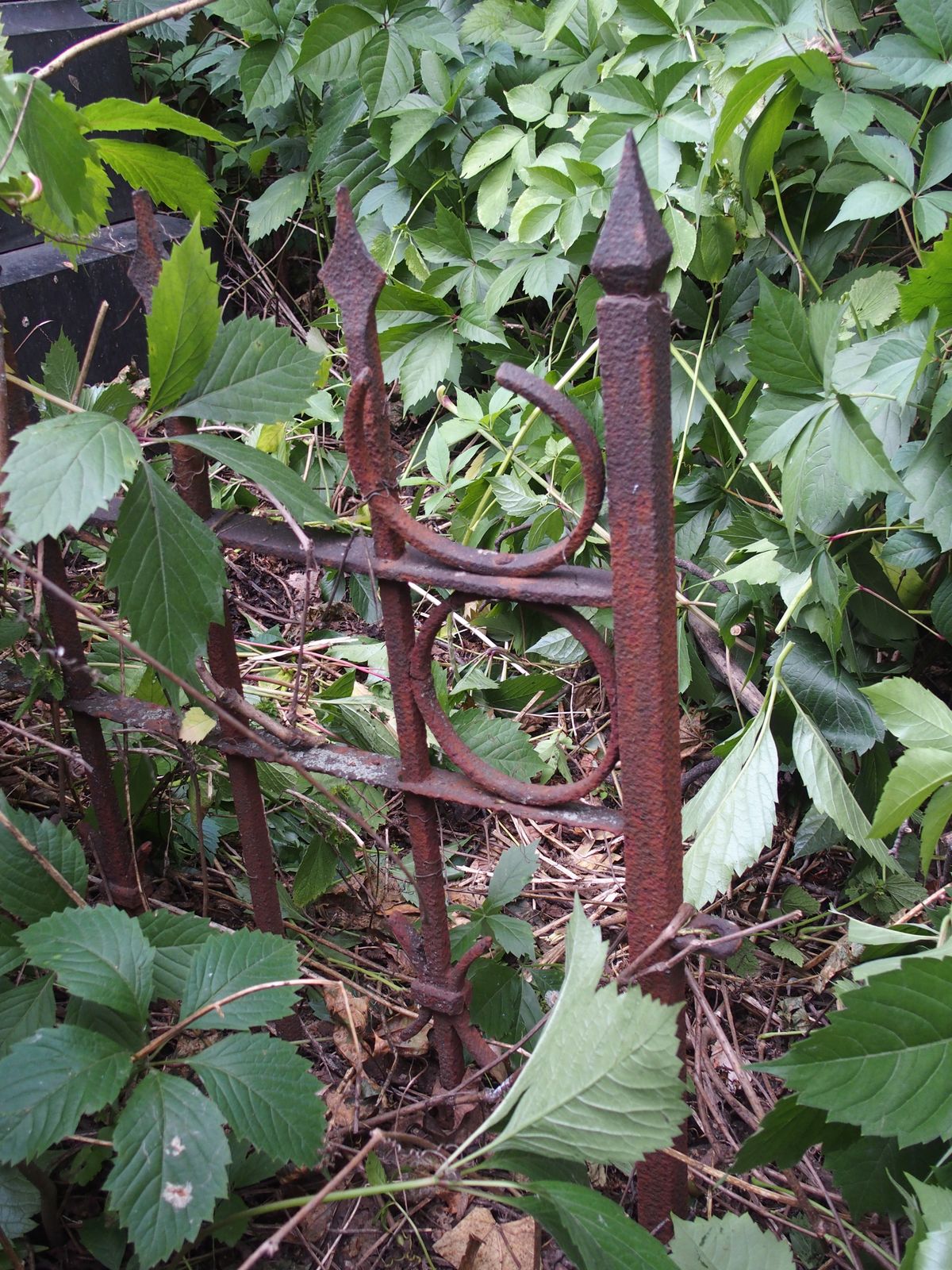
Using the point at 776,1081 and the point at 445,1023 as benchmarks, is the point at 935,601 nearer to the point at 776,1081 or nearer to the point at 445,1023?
the point at 776,1081

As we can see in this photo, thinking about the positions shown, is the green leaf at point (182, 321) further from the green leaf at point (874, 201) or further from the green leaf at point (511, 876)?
the green leaf at point (874, 201)

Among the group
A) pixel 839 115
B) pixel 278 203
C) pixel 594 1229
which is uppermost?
pixel 839 115

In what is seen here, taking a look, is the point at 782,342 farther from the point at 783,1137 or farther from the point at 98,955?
the point at 98,955

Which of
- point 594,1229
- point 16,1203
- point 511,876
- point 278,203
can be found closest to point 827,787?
point 511,876

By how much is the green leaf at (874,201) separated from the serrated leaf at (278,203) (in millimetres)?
1405

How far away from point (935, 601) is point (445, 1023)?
87 cm

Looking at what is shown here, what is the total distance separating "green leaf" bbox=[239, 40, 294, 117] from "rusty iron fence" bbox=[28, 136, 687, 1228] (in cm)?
150

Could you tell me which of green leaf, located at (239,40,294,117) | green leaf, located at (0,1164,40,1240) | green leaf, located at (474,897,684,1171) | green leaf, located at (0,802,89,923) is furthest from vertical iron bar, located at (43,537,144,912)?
green leaf, located at (239,40,294,117)

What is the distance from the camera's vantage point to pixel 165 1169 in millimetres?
809

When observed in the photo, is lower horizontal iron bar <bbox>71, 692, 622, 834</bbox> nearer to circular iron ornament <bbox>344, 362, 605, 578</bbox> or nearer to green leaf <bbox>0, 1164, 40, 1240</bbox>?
circular iron ornament <bbox>344, 362, 605, 578</bbox>

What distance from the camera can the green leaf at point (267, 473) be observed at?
866 millimetres

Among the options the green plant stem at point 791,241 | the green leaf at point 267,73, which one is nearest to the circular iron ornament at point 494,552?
the green plant stem at point 791,241

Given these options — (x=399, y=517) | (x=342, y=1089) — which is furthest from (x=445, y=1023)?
(x=399, y=517)

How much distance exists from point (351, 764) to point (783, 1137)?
21.4 inches
